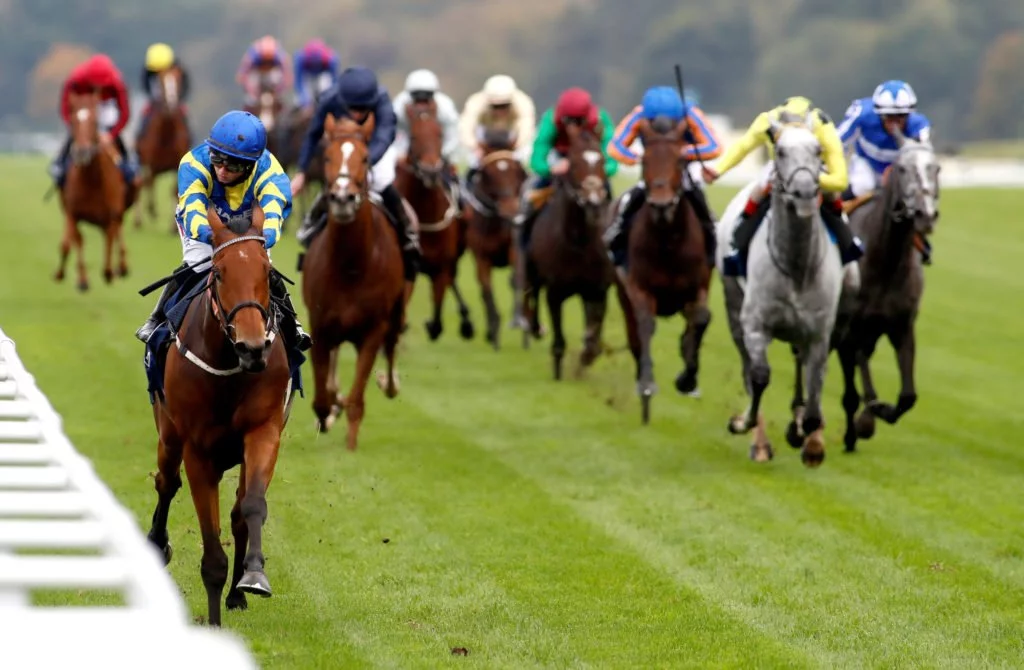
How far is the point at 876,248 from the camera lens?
1269 cm

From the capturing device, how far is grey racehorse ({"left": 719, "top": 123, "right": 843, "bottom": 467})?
432 inches

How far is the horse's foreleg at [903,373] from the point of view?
41.8 feet

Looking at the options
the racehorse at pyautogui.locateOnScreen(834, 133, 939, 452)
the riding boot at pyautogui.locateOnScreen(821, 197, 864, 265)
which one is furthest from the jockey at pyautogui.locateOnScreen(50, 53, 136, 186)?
the riding boot at pyautogui.locateOnScreen(821, 197, 864, 265)

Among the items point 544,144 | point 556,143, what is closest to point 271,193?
point 544,144

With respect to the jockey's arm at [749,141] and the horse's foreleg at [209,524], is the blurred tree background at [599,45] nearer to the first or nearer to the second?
the jockey's arm at [749,141]

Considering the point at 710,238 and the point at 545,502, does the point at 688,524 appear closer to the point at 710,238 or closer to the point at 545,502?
the point at 545,502

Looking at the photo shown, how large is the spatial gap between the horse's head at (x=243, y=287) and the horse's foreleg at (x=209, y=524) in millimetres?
582

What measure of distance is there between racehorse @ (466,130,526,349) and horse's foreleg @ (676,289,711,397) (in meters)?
4.61

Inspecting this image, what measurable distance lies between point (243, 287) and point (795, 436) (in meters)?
5.86

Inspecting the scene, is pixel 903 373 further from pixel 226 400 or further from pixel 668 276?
pixel 226 400

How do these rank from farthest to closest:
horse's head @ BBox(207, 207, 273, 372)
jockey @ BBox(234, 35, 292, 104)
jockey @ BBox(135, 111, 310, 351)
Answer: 1. jockey @ BBox(234, 35, 292, 104)
2. jockey @ BBox(135, 111, 310, 351)
3. horse's head @ BBox(207, 207, 273, 372)

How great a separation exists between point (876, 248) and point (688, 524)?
3.00 meters

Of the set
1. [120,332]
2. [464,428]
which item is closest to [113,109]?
[120,332]

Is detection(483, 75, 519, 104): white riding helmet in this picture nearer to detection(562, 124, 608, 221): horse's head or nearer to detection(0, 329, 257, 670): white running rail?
detection(562, 124, 608, 221): horse's head
